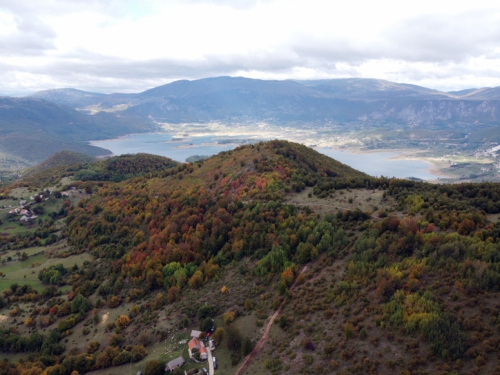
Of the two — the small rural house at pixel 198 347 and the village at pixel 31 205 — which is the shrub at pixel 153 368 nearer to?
the small rural house at pixel 198 347

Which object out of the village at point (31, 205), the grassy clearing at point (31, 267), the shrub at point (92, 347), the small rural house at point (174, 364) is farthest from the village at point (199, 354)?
the village at point (31, 205)

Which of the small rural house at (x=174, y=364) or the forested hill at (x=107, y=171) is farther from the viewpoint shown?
the forested hill at (x=107, y=171)

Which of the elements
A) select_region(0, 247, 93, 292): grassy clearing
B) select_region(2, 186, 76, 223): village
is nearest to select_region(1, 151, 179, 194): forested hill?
select_region(2, 186, 76, 223): village

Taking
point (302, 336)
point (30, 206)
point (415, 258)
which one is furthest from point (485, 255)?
point (30, 206)

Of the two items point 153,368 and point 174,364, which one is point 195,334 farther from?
point 153,368

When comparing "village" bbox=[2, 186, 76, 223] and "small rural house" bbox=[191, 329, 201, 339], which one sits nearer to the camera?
"small rural house" bbox=[191, 329, 201, 339]

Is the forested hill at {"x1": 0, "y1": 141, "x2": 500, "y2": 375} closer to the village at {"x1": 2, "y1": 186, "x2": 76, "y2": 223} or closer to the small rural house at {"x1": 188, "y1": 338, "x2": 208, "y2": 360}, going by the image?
the small rural house at {"x1": 188, "y1": 338, "x2": 208, "y2": 360}

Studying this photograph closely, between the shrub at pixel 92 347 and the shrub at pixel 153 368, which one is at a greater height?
the shrub at pixel 153 368
